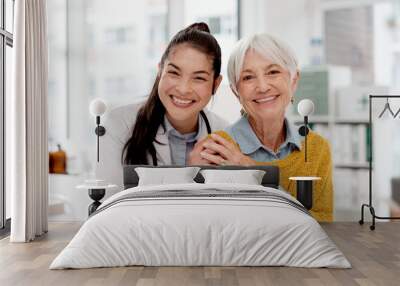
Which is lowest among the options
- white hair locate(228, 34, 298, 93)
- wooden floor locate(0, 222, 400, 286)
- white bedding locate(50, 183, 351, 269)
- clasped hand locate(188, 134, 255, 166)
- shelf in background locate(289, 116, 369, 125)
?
wooden floor locate(0, 222, 400, 286)

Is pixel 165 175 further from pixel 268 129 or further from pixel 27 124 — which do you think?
pixel 27 124

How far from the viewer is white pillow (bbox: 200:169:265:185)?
566cm

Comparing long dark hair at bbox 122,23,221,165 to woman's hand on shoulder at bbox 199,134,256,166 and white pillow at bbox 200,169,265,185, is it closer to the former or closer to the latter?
woman's hand on shoulder at bbox 199,134,256,166

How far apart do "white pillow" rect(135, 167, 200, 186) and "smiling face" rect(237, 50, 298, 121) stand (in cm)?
92

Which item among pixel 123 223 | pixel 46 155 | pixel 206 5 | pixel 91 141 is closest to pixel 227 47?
pixel 206 5

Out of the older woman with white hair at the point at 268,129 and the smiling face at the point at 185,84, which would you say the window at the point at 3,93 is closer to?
the smiling face at the point at 185,84

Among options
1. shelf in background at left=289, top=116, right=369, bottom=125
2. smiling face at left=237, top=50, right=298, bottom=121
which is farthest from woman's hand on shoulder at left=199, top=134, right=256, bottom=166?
shelf in background at left=289, top=116, right=369, bottom=125

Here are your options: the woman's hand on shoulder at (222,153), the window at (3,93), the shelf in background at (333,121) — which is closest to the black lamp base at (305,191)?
the woman's hand on shoulder at (222,153)

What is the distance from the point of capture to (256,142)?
6.17 metres

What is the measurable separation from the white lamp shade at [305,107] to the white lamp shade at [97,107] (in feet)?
6.72

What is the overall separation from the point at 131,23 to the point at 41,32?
115 centimetres

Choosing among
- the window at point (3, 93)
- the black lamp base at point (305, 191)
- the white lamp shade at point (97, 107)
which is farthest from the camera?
the white lamp shade at point (97, 107)

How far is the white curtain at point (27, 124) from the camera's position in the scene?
5.20 meters

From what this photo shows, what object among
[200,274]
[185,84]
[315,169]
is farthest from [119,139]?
[200,274]
